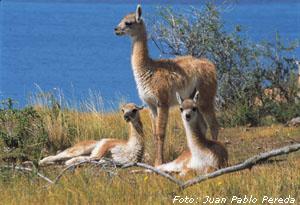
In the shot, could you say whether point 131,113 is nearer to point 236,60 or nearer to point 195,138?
point 195,138

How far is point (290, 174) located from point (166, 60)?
4.08 metres

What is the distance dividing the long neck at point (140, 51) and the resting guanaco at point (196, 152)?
209 cm

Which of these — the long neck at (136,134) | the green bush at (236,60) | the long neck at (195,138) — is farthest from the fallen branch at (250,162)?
the green bush at (236,60)

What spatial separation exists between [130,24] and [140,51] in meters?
0.41

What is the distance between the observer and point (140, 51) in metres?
13.0

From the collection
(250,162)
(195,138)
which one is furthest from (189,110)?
(250,162)

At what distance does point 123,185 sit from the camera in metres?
9.20

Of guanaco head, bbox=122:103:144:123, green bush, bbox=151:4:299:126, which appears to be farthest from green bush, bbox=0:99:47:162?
green bush, bbox=151:4:299:126

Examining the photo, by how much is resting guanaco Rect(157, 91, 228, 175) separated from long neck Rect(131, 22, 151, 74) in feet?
6.85

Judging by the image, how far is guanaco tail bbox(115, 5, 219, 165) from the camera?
41.4 feet

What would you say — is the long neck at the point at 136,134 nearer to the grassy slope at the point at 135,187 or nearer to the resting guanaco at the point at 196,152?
the grassy slope at the point at 135,187

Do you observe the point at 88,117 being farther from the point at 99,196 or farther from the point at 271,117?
the point at 99,196

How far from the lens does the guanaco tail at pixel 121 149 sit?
12367 mm

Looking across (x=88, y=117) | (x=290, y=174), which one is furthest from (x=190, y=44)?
(x=290, y=174)
